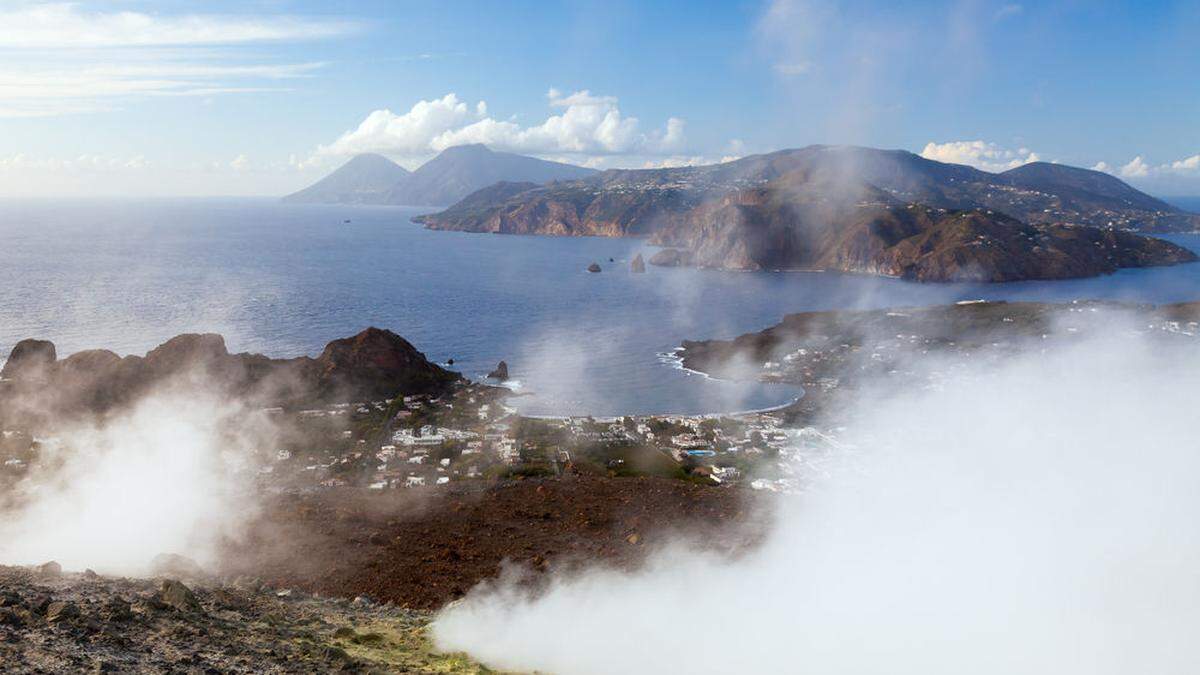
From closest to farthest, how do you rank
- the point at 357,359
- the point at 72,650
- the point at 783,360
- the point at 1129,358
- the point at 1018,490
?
the point at 72,650 < the point at 1018,490 < the point at 357,359 < the point at 1129,358 < the point at 783,360

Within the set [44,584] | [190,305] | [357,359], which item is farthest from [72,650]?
[190,305]

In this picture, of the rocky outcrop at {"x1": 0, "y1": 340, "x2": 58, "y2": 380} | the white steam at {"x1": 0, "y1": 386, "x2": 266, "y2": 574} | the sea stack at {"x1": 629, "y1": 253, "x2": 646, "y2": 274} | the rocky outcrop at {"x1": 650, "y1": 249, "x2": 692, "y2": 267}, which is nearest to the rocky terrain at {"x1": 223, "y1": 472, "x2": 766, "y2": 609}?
the white steam at {"x1": 0, "y1": 386, "x2": 266, "y2": 574}

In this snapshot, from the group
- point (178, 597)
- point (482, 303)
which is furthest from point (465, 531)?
point (482, 303)

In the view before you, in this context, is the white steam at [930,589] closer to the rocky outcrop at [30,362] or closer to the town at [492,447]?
the town at [492,447]

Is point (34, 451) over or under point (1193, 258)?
under

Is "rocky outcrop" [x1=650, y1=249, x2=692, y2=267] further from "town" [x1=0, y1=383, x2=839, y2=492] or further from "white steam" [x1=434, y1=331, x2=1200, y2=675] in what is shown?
"white steam" [x1=434, y1=331, x2=1200, y2=675]

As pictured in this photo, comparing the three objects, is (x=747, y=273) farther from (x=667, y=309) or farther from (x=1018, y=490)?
(x=1018, y=490)
